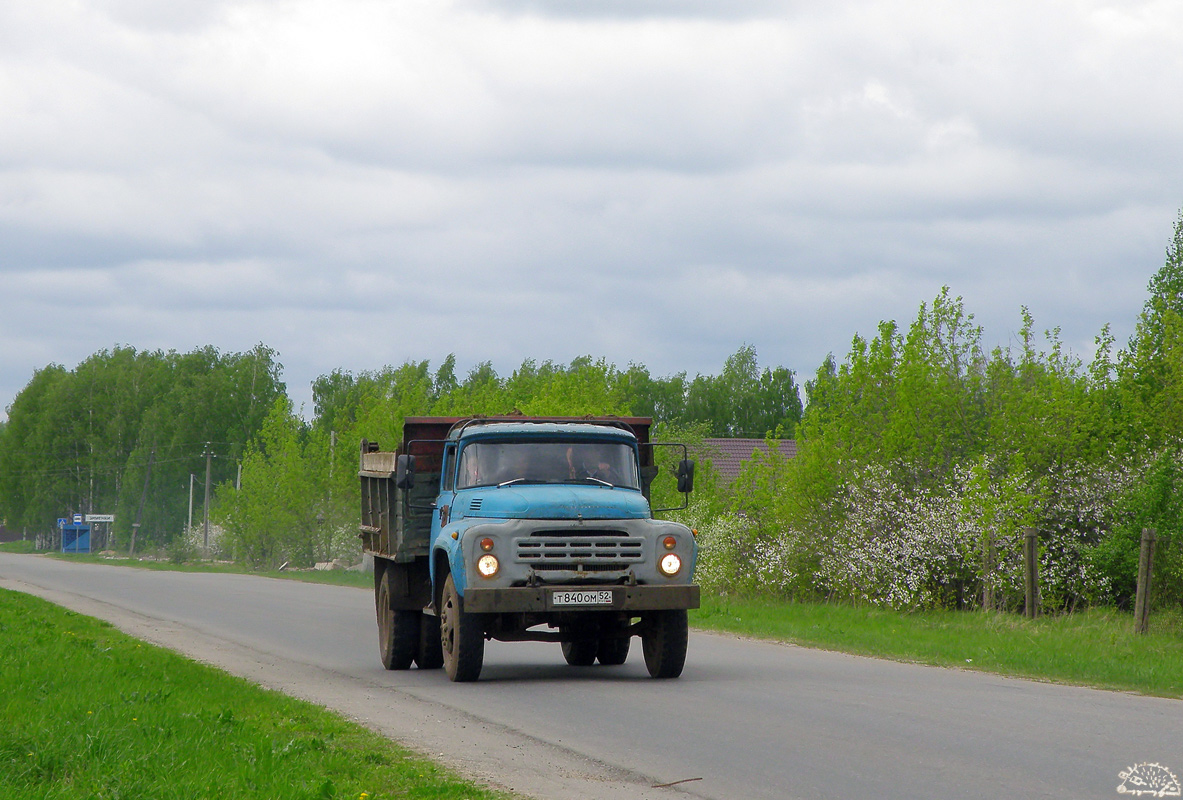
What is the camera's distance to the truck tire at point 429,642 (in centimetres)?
1574

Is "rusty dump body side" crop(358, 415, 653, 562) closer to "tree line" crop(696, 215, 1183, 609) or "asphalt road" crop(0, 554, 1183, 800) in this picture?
"asphalt road" crop(0, 554, 1183, 800)

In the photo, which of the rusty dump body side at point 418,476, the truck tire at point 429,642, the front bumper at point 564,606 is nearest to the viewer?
the front bumper at point 564,606

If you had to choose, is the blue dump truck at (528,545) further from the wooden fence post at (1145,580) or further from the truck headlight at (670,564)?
the wooden fence post at (1145,580)

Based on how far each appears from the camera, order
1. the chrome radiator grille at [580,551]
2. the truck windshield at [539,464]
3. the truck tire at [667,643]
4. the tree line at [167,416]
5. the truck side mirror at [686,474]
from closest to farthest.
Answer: the chrome radiator grille at [580,551] < the truck tire at [667,643] < the truck windshield at [539,464] < the truck side mirror at [686,474] < the tree line at [167,416]

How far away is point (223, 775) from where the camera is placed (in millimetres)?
8008

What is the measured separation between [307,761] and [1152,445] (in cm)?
2073

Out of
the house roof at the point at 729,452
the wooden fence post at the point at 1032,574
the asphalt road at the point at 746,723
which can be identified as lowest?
the asphalt road at the point at 746,723

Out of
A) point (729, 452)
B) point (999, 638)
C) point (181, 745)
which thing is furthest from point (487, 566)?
point (729, 452)

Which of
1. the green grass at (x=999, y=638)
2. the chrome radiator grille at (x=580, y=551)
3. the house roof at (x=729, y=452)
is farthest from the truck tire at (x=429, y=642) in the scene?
the house roof at (x=729, y=452)

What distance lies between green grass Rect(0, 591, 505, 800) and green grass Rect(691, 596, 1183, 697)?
8.14 meters

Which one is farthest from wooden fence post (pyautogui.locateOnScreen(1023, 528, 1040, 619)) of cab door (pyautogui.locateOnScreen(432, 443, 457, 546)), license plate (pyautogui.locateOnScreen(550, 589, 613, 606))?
cab door (pyautogui.locateOnScreen(432, 443, 457, 546))

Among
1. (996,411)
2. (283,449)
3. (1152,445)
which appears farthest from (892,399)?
(283,449)

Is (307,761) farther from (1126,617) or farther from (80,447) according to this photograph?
(80,447)

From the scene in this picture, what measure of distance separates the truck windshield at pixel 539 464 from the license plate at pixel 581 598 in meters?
1.44
